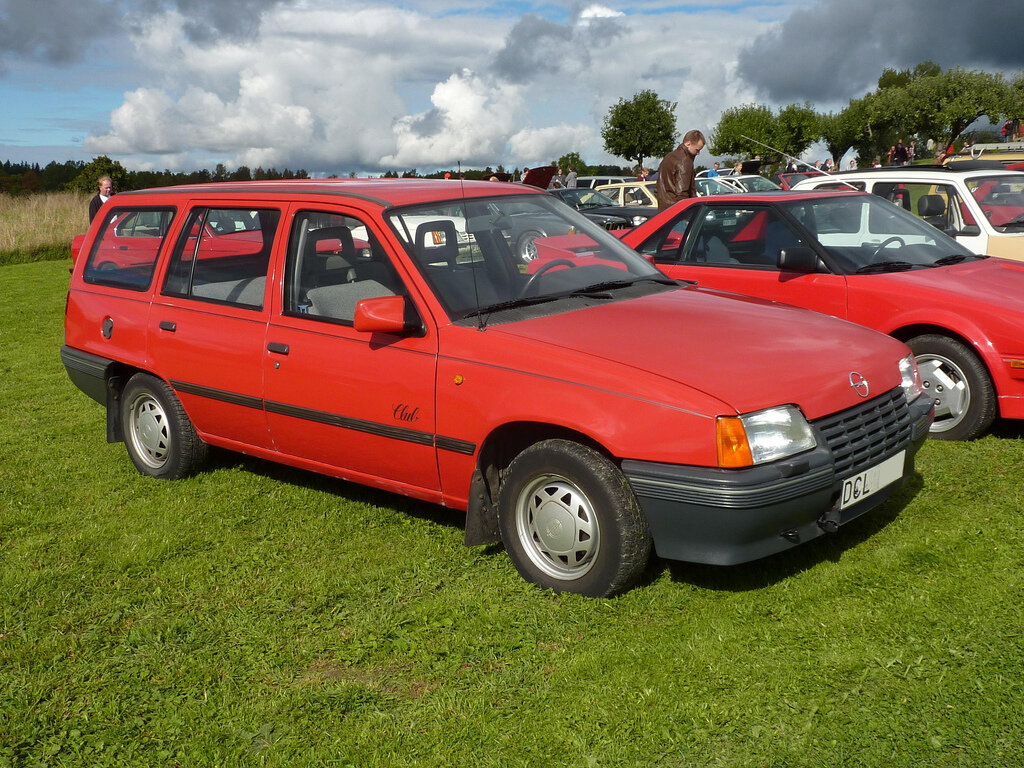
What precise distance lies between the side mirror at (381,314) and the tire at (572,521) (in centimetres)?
80

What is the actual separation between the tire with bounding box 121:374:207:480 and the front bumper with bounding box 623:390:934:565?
3137 mm

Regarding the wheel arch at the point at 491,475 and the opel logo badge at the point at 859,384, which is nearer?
the opel logo badge at the point at 859,384

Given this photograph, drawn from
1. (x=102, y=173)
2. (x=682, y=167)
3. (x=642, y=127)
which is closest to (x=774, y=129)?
(x=642, y=127)

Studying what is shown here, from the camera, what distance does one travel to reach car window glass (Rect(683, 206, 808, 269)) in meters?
6.87

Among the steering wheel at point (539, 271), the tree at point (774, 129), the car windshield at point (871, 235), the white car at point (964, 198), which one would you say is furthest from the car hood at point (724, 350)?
the tree at point (774, 129)

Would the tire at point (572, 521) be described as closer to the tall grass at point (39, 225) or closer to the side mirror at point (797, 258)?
the side mirror at point (797, 258)

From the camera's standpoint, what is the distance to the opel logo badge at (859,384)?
13.3 feet

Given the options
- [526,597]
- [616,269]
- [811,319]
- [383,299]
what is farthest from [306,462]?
[811,319]

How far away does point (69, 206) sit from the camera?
27.5 metres

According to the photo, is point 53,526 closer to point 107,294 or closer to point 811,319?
point 107,294

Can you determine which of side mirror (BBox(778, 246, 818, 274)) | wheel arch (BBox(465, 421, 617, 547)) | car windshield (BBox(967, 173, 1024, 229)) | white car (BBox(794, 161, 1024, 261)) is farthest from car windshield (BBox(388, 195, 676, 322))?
car windshield (BBox(967, 173, 1024, 229))

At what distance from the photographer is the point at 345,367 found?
470 centimetres

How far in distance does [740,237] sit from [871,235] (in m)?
0.88

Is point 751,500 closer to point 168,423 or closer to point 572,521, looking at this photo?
point 572,521
